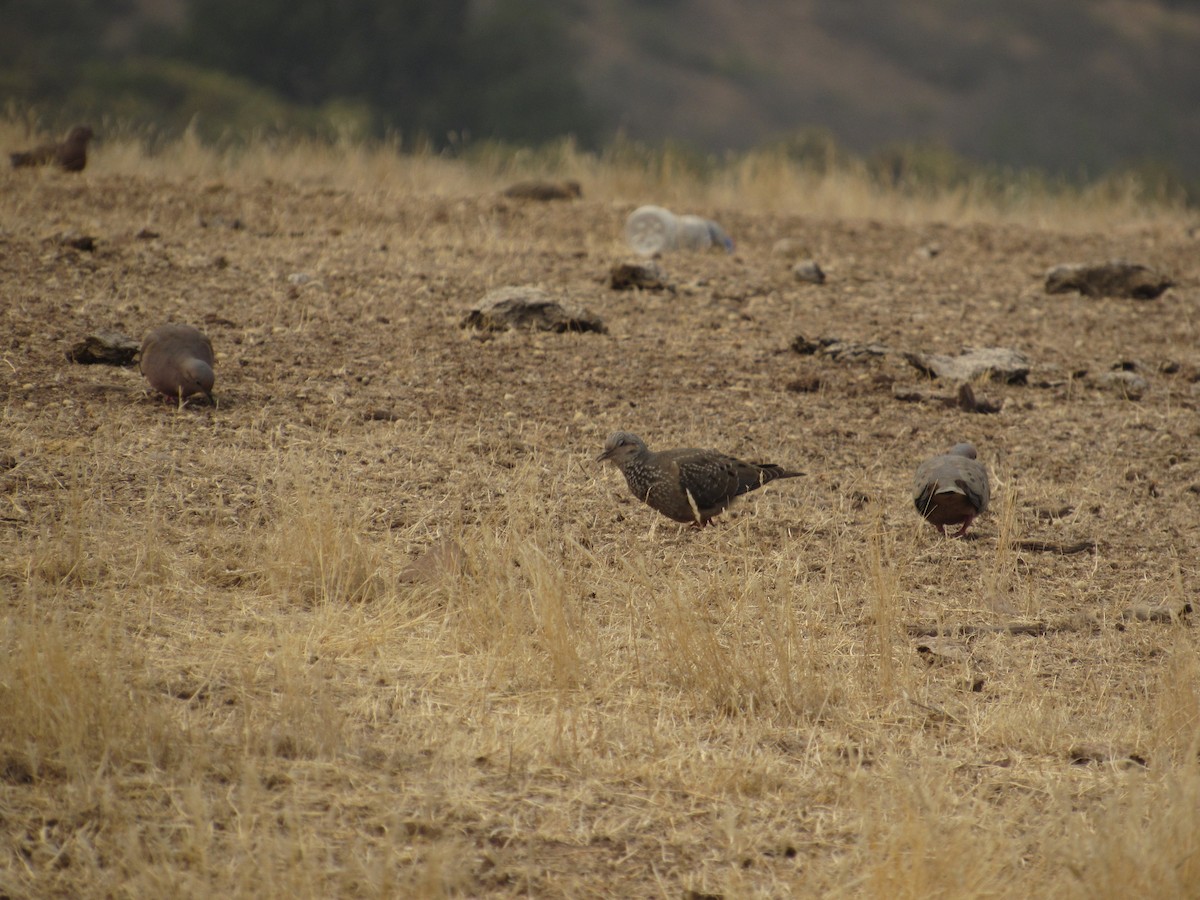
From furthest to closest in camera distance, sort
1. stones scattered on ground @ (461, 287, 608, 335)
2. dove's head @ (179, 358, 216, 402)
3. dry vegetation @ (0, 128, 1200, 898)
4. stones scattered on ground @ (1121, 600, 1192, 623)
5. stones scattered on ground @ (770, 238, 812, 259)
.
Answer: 1. stones scattered on ground @ (770, 238, 812, 259)
2. stones scattered on ground @ (461, 287, 608, 335)
3. dove's head @ (179, 358, 216, 402)
4. stones scattered on ground @ (1121, 600, 1192, 623)
5. dry vegetation @ (0, 128, 1200, 898)

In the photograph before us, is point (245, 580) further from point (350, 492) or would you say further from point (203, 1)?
point (203, 1)

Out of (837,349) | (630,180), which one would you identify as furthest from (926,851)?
(630,180)

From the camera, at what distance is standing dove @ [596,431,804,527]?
17.3 ft

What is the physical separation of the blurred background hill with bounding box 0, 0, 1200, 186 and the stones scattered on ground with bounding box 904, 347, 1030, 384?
16160 millimetres

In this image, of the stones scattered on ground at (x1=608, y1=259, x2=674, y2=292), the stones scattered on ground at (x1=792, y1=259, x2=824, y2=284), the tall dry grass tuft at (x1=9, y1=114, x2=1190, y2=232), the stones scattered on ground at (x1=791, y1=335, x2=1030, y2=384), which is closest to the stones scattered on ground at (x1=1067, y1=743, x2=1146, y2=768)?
the stones scattered on ground at (x1=791, y1=335, x2=1030, y2=384)

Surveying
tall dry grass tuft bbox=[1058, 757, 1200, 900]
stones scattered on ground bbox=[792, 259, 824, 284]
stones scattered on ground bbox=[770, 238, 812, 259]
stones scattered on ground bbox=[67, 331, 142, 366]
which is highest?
stones scattered on ground bbox=[770, 238, 812, 259]

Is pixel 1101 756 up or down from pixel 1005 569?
down

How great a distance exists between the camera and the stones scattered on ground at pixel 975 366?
745 cm

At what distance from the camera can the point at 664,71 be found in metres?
51.5

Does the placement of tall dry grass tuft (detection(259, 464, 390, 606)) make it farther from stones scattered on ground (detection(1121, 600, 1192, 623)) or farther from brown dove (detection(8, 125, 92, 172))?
brown dove (detection(8, 125, 92, 172))

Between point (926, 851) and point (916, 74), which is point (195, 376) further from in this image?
point (916, 74)

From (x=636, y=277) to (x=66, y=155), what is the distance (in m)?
4.96

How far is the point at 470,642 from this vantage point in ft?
13.9

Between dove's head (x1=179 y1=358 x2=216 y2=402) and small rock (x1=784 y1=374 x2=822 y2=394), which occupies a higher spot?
small rock (x1=784 y1=374 x2=822 y2=394)
